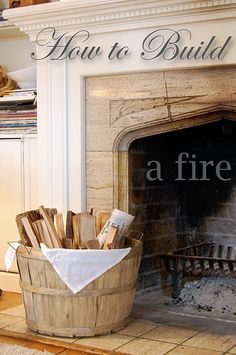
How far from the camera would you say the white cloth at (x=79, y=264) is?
8.60 feet

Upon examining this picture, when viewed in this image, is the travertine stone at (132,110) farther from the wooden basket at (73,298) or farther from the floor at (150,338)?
the floor at (150,338)

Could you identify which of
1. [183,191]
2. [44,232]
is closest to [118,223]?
[44,232]

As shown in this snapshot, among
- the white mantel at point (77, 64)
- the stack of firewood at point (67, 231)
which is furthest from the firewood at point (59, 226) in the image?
the white mantel at point (77, 64)

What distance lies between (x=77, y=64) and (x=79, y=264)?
114cm

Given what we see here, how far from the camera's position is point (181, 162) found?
351 centimetres

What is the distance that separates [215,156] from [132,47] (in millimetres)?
849

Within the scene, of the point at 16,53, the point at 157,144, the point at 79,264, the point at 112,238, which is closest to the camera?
the point at 79,264

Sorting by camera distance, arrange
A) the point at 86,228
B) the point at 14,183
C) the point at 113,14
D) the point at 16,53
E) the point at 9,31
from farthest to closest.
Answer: the point at 16,53 < the point at 9,31 < the point at 14,183 < the point at 113,14 < the point at 86,228

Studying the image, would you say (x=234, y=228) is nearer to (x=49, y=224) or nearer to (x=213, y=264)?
(x=213, y=264)

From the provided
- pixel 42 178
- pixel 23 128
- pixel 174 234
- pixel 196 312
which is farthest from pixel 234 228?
pixel 23 128

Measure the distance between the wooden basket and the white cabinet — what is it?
76 cm

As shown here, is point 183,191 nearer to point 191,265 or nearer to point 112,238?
point 191,265

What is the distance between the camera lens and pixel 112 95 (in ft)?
10.4

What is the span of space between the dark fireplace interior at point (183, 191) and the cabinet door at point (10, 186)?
2.35ft
